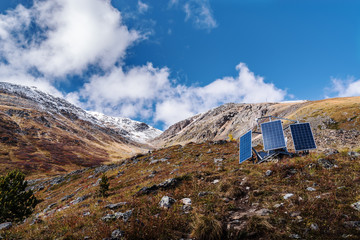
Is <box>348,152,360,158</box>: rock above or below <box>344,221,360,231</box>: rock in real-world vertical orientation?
above

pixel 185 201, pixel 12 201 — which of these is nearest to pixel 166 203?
pixel 185 201

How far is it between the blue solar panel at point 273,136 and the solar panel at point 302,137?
5.93 ft

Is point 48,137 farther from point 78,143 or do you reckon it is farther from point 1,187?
point 1,187

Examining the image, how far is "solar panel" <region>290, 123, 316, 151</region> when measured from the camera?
18.4m

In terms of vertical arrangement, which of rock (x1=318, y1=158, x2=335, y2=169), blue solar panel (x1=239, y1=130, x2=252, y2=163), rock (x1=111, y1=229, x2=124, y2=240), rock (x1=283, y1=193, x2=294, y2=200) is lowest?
rock (x1=111, y1=229, x2=124, y2=240)

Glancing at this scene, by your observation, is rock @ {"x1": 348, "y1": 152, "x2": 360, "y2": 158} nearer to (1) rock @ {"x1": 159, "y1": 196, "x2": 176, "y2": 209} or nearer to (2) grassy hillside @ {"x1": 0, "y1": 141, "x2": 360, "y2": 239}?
(2) grassy hillside @ {"x1": 0, "y1": 141, "x2": 360, "y2": 239}

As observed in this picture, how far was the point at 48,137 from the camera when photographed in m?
162

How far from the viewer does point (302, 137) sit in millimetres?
19172

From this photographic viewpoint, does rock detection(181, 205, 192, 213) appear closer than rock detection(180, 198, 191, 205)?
Yes

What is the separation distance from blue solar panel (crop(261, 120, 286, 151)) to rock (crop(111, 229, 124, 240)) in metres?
16.0

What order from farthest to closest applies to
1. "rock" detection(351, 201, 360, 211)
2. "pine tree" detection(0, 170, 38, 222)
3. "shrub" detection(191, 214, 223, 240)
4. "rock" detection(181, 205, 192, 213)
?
1. "pine tree" detection(0, 170, 38, 222)
2. "rock" detection(181, 205, 192, 213)
3. "rock" detection(351, 201, 360, 211)
4. "shrub" detection(191, 214, 223, 240)

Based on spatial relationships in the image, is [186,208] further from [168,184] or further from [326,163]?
[326,163]

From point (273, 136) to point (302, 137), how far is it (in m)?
3.13

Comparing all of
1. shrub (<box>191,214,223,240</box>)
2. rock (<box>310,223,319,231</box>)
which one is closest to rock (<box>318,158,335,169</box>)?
rock (<box>310,223,319,231</box>)
